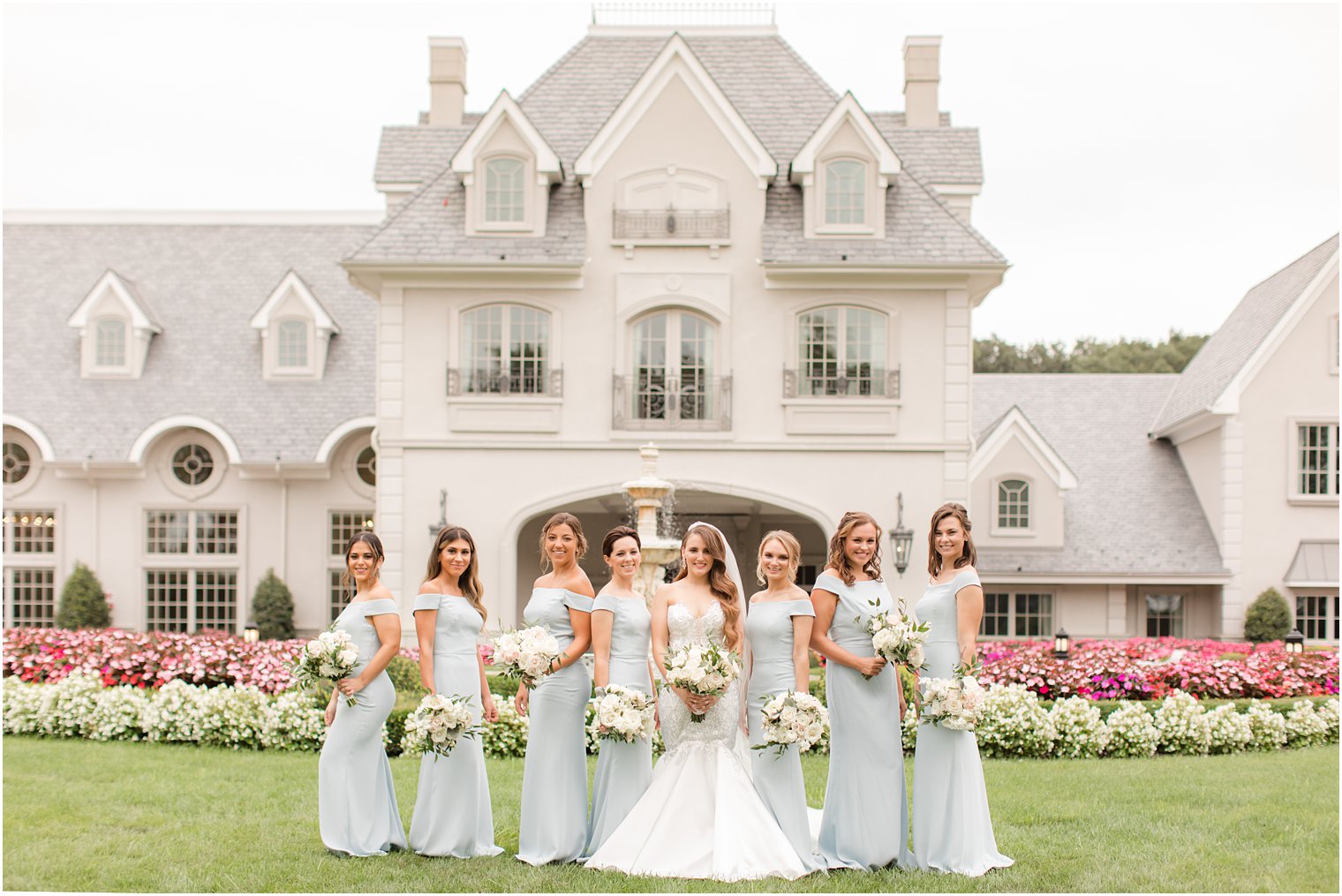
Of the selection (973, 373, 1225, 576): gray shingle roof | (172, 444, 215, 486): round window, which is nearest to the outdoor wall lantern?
(973, 373, 1225, 576): gray shingle roof

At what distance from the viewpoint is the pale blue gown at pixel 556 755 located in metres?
7.55

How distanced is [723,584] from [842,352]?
11601 mm

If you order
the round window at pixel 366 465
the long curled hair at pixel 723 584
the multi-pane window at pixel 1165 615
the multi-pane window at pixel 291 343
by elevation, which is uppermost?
the multi-pane window at pixel 291 343

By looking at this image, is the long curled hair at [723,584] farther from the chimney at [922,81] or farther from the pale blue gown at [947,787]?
the chimney at [922,81]

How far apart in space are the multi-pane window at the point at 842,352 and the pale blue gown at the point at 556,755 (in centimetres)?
1154

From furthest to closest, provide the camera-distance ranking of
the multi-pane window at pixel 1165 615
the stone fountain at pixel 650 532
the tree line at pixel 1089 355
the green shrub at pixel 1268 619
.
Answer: the tree line at pixel 1089 355, the multi-pane window at pixel 1165 615, the green shrub at pixel 1268 619, the stone fountain at pixel 650 532

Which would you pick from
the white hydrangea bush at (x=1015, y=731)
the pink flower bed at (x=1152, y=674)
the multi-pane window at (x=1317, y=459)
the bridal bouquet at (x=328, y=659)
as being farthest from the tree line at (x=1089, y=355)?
the bridal bouquet at (x=328, y=659)

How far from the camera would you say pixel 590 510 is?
23.7 metres

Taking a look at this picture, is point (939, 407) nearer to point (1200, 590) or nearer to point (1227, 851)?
point (1200, 590)

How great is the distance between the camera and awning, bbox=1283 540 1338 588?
850 inches

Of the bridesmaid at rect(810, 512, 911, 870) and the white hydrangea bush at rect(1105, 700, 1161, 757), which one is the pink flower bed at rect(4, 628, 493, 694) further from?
the bridesmaid at rect(810, 512, 911, 870)

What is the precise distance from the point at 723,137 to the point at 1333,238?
12.4 m

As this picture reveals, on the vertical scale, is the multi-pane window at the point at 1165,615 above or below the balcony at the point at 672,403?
below

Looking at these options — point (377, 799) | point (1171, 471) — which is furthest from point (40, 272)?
point (1171, 471)
